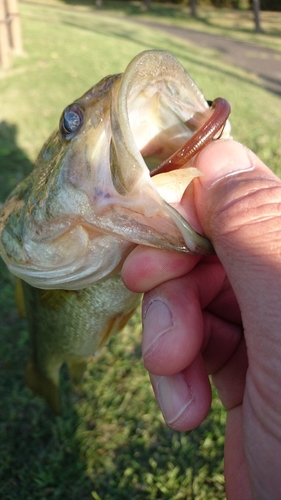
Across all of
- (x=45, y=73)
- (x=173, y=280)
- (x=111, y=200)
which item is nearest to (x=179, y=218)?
(x=111, y=200)

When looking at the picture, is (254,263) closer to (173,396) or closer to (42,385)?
Answer: (173,396)

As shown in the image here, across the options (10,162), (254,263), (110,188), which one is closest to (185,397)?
(254,263)

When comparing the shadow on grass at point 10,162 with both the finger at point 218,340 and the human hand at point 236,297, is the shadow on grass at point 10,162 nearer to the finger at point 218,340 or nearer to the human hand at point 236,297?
the finger at point 218,340

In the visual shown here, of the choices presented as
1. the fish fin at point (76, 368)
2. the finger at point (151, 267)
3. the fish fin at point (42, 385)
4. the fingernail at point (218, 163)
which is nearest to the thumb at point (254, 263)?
the fingernail at point (218, 163)

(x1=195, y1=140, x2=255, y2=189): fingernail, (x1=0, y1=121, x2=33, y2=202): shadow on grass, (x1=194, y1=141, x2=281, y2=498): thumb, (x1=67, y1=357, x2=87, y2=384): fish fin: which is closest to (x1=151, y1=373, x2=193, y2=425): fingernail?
(x1=194, y1=141, x2=281, y2=498): thumb

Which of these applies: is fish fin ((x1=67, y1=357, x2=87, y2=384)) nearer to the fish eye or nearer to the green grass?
the green grass

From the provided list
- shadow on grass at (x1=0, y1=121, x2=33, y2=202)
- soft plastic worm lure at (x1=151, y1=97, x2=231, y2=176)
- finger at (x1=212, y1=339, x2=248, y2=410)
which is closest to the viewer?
soft plastic worm lure at (x1=151, y1=97, x2=231, y2=176)

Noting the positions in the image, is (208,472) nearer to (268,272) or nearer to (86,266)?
(86,266)
